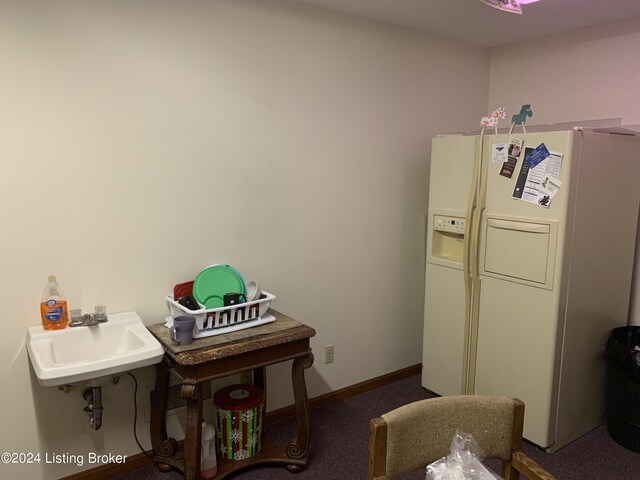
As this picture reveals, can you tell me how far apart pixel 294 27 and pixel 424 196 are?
144 cm

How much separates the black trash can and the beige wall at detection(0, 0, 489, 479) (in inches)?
49.4

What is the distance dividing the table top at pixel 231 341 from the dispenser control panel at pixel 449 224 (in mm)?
1144

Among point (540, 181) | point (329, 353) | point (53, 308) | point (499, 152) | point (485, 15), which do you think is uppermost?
point (485, 15)

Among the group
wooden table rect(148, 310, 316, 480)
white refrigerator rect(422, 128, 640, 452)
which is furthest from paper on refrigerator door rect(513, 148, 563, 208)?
wooden table rect(148, 310, 316, 480)

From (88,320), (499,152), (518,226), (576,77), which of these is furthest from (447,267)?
(88,320)

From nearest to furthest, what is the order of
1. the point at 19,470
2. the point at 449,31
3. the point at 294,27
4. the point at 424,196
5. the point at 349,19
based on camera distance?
the point at 19,470
the point at 294,27
the point at 349,19
the point at 449,31
the point at 424,196

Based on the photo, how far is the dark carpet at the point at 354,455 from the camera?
7.84ft

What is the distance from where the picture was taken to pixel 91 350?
2.11 m

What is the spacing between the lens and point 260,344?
7.13 ft

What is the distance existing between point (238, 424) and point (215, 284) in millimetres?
702

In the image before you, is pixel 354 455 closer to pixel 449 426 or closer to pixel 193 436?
pixel 193 436

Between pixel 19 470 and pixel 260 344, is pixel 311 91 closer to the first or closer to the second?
pixel 260 344

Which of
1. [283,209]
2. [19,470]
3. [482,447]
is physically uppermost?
[283,209]

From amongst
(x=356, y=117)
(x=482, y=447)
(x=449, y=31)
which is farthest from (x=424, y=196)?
(x=482, y=447)
